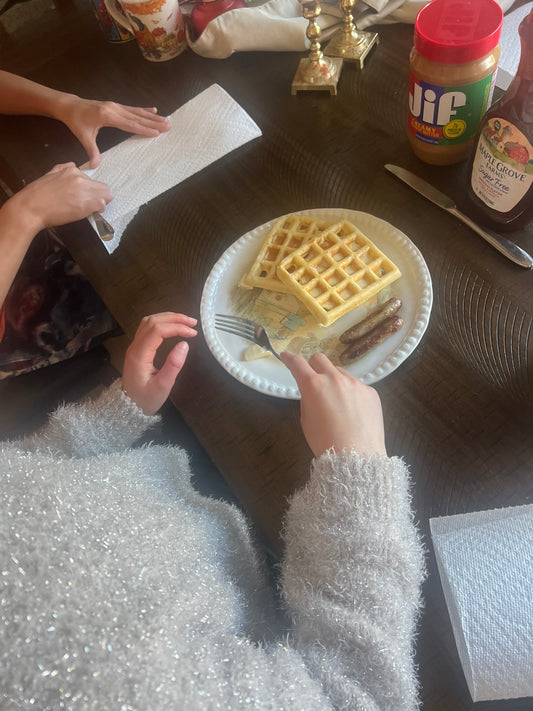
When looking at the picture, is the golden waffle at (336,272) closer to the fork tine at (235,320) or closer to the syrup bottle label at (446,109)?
the fork tine at (235,320)

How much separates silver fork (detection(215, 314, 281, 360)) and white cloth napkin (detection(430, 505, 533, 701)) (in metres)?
0.30

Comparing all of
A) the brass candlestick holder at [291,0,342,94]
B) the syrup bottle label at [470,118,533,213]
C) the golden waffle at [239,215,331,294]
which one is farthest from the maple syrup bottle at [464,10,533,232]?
the brass candlestick holder at [291,0,342,94]

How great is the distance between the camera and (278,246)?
0.76m

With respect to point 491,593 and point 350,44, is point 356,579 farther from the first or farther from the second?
point 350,44

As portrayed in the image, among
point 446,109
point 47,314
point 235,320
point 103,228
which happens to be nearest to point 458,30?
point 446,109

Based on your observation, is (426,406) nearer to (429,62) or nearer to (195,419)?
(195,419)

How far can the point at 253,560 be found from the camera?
0.62m

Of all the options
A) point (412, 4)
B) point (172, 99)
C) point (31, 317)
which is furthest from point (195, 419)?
point (412, 4)

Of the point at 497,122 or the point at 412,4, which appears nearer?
the point at 497,122

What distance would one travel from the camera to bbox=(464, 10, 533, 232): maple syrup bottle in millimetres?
593

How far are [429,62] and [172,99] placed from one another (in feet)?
1.70

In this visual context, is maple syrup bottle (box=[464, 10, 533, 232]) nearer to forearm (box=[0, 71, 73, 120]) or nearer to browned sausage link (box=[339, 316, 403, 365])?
browned sausage link (box=[339, 316, 403, 365])

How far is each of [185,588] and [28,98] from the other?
0.96 metres

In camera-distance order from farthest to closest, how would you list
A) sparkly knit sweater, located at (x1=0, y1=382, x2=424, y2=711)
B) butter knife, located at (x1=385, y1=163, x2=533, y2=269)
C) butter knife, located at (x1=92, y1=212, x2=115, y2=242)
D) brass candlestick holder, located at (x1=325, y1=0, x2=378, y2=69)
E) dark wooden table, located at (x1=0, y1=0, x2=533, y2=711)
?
brass candlestick holder, located at (x1=325, y1=0, x2=378, y2=69)
butter knife, located at (x1=92, y1=212, x2=115, y2=242)
butter knife, located at (x1=385, y1=163, x2=533, y2=269)
dark wooden table, located at (x1=0, y1=0, x2=533, y2=711)
sparkly knit sweater, located at (x1=0, y1=382, x2=424, y2=711)
